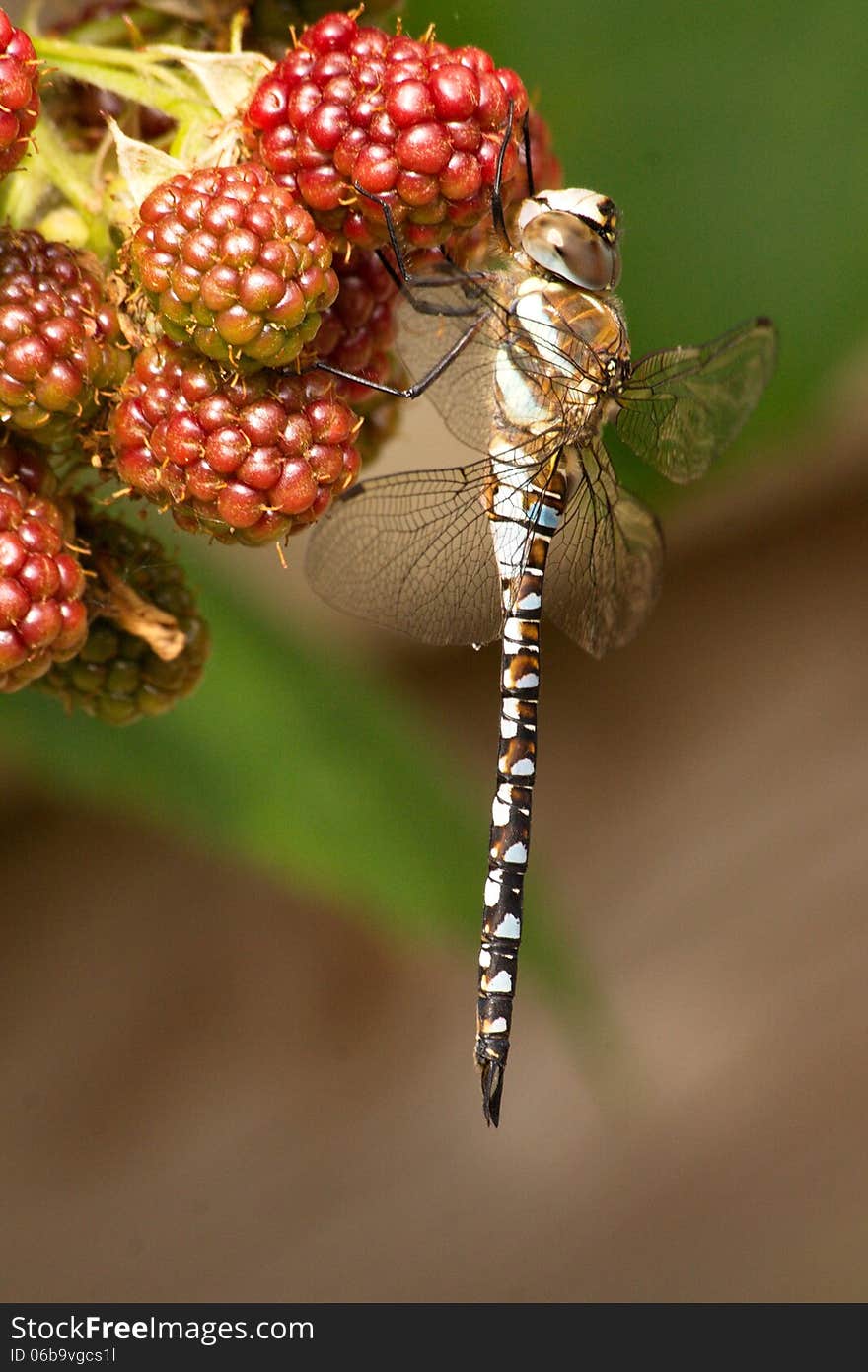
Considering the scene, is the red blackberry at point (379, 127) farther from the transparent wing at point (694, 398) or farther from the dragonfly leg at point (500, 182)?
the transparent wing at point (694, 398)

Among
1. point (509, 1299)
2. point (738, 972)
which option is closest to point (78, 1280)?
point (509, 1299)

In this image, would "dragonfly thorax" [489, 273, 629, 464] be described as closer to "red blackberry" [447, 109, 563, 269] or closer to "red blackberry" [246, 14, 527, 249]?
"red blackberry" [447, 109, 563, 269]

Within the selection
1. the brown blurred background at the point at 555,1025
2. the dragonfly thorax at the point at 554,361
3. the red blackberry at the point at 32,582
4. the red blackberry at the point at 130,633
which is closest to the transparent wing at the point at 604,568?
the dragonfly thorax at the point at 554,361

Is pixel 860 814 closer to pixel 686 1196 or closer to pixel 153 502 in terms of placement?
pixel 686 1196

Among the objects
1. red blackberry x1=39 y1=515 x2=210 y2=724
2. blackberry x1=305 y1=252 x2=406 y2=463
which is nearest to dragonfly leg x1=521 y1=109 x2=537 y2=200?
blackberry x1=305 y1=252 x2=406 y2=463

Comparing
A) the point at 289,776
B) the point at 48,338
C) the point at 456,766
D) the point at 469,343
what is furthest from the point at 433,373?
the point at 456,766

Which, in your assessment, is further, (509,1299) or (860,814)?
(860,814)

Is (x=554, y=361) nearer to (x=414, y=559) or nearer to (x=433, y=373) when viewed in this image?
(x=433, y=373)
